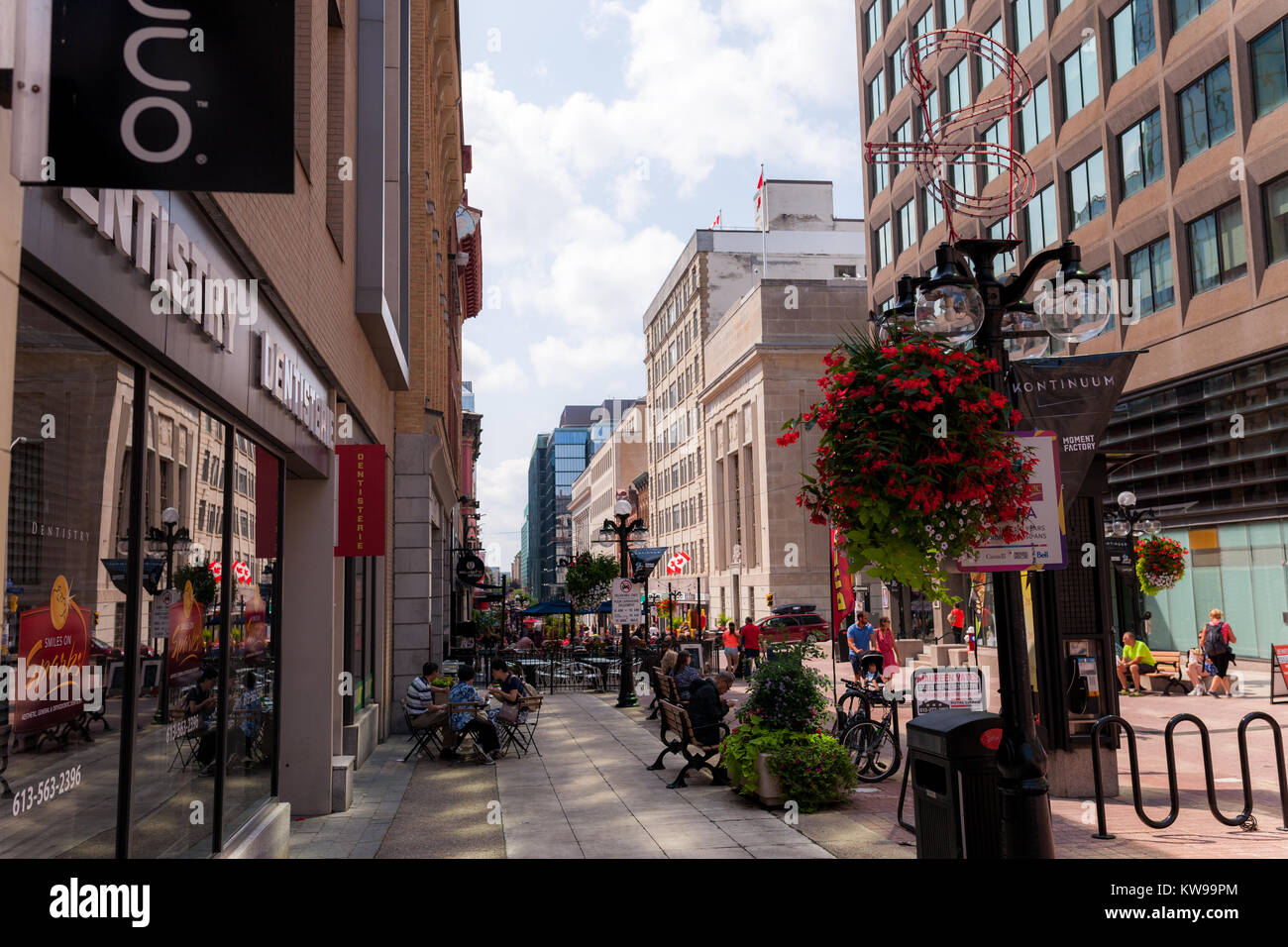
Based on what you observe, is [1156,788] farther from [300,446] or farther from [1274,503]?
[1274,503]

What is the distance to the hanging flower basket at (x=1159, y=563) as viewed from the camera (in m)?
25.5

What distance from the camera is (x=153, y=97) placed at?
357 centimetres

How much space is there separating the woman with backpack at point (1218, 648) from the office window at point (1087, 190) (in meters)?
16.5

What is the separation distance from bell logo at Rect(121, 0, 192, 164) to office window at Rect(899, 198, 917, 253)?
143ft

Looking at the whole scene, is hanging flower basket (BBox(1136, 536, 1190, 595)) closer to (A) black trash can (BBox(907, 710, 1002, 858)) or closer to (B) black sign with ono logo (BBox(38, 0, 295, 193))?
(A) black trash can (BBox(907, 710, 1002, 858))

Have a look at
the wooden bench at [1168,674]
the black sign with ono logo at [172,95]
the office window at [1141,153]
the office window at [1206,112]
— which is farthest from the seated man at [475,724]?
the office window at [1141,153]

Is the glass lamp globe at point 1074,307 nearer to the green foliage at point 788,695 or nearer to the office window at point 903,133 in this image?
the green foliage at point 788,695

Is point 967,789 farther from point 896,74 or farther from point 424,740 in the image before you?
point 896,74

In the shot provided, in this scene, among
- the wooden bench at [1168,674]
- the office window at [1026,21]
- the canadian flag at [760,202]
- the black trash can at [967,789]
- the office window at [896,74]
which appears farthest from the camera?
the canadian flag at [760,202]

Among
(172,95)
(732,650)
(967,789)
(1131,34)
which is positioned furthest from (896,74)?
(172,95)

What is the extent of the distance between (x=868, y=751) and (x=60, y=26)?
11.2 metres

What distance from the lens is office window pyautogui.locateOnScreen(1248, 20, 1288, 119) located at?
80.1 feet

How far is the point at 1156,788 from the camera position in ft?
36.8
